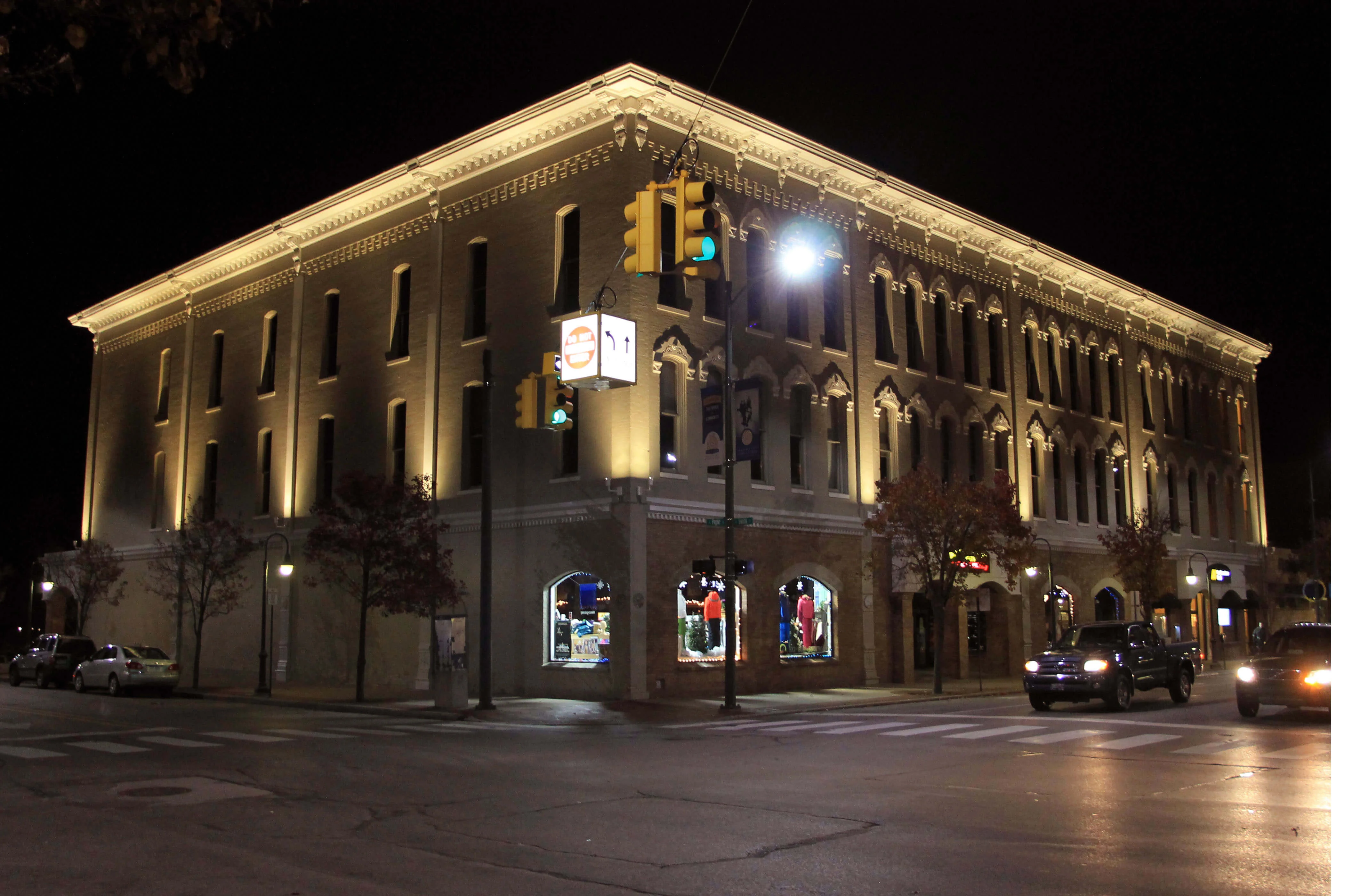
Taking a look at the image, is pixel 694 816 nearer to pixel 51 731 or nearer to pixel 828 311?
pixel 51 731

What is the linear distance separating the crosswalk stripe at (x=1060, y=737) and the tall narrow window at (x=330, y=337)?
86.6 feet

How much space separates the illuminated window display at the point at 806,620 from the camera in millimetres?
30484

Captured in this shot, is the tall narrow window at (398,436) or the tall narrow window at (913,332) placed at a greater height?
the tall narrow window at (913,332)

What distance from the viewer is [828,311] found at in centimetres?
3341

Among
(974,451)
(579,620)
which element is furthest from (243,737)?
(974,451)

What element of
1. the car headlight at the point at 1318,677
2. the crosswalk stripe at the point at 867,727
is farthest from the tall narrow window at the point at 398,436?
the car headlight at the point at 1318,677

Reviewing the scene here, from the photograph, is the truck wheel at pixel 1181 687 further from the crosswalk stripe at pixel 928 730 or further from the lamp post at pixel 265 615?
the lamp post at pixel 265 615

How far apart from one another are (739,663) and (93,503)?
110 ft

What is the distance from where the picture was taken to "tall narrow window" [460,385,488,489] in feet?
102

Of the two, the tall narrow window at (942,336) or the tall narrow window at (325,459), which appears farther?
the tall narrow window at (942,336)

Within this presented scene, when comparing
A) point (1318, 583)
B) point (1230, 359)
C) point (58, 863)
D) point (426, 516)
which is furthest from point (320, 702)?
point (1230, 359)

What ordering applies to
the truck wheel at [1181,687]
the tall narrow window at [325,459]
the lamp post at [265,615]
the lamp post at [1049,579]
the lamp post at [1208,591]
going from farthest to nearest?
1. the lamp post at [1208,591]
2. the lamp post at [1049,579]
3. the tall narrow window at [325,459]
4. the lamp post at [265,615]
5. the truck wheel at [1181,687]

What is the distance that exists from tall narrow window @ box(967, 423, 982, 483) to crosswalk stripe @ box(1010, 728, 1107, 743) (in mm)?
19756

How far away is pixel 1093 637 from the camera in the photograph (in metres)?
23.8
